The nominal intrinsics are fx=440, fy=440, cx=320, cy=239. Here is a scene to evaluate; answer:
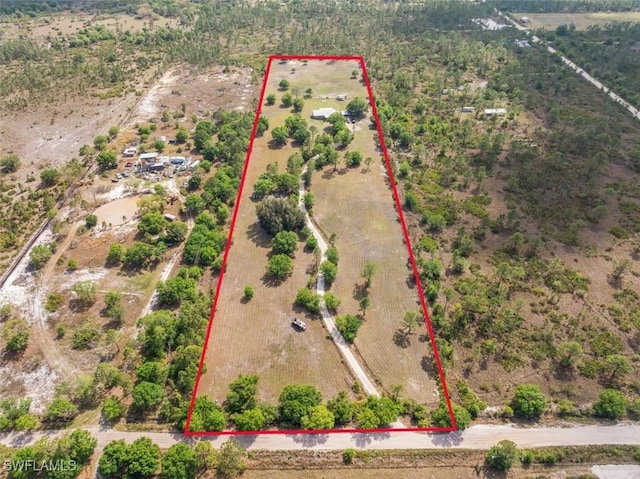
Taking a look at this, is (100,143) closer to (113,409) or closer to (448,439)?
(113,409)

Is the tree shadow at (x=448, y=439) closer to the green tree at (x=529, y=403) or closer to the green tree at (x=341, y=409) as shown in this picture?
the green tree at (x=529, y=403)

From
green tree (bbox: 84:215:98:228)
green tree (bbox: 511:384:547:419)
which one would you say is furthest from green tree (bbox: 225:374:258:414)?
green tree (bbox: 84:215:98:228)

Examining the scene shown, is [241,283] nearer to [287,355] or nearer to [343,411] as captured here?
[287,355]

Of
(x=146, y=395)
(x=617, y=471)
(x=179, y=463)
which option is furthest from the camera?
(x=146, y=395)

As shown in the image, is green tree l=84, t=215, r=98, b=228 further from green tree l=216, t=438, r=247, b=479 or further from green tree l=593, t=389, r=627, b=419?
green tree l=593, t=389, r=627, b=419

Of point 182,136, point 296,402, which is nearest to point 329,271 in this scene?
point 296,402

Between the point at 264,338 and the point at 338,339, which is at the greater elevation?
the point at 338,339

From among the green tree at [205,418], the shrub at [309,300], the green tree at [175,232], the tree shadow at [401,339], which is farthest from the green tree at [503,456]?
the green tree at [175,232]
